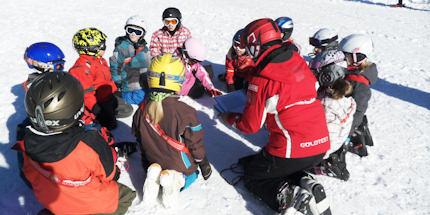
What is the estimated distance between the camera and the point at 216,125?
14.6 ft

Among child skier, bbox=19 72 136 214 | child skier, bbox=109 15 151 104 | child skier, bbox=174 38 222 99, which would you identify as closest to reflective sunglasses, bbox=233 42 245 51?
child skier, bbox=174 38 222 99

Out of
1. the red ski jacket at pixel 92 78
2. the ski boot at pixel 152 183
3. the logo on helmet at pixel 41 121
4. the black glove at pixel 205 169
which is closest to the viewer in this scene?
the logo on helmet at pixel 41 121

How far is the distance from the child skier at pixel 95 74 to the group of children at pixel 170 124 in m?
0.01

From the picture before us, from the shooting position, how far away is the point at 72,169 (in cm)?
214

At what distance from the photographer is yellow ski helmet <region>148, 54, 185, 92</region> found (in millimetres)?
2492

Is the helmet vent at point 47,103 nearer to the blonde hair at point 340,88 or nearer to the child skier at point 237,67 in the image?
the blonde hair at point 340,88

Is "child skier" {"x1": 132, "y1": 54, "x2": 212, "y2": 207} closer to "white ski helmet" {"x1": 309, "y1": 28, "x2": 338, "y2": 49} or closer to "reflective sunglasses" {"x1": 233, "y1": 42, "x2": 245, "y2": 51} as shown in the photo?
"reflective sunglasses" {"x1": 233, "y1": 42, "x2": 245, "y2": 51}

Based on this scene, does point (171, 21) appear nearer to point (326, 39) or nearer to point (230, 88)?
Answer: point (230, 88)

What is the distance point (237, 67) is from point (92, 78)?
2.53 metres

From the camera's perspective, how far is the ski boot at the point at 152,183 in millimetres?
2771

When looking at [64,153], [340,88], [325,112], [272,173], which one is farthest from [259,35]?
[64,153]

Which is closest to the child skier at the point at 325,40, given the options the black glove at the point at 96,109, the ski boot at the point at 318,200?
the ski boot at the point at 318,200

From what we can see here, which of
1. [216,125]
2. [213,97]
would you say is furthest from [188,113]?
[213,97]

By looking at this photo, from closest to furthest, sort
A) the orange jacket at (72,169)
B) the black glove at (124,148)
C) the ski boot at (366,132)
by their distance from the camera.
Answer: the orange jacket at (72,169), the black glove at (124,148), the ski boot at (366,132)
